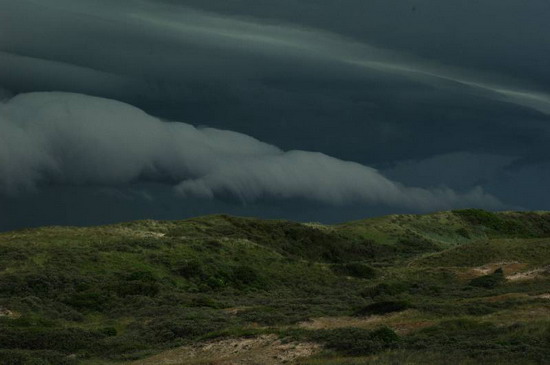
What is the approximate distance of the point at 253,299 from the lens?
54.0 meters

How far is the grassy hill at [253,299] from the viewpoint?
28803mm

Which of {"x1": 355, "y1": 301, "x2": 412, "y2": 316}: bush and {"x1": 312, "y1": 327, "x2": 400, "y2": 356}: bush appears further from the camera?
{"x1": 355, "y1": 301, "x2": 412, "y2": 316}: bush

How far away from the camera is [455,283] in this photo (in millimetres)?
62938

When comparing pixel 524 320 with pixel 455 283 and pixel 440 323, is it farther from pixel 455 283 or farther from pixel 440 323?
pixel 455 283

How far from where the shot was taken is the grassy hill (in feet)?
94.5

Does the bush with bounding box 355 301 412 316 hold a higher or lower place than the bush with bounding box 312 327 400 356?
lower

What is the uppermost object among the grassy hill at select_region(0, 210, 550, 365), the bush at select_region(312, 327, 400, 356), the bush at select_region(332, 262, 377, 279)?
the bush at select_region(312, 327, 400, 356)

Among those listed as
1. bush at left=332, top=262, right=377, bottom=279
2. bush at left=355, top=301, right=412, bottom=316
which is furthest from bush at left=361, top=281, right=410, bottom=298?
bush at left=332, top=262, right=377, bottom=279

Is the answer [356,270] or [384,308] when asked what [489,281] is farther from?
[384,308]

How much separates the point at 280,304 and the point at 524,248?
1831 inches

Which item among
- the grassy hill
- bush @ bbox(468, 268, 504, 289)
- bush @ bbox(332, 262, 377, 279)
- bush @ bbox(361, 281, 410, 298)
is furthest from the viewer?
bush @ bbox(332, 262, 377, 279)

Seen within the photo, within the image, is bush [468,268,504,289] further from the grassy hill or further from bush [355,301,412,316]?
bush [355,301,412,316]

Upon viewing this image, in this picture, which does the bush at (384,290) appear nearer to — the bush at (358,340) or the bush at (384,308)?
the bush at (384,308)

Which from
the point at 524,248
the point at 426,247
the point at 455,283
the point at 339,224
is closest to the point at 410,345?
the point at 455,283
